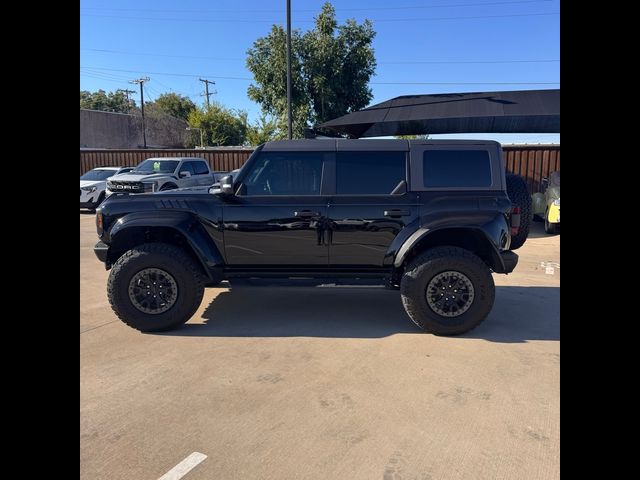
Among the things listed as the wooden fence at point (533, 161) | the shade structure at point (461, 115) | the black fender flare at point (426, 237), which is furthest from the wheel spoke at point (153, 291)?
the wooden fence at point (533, 161)

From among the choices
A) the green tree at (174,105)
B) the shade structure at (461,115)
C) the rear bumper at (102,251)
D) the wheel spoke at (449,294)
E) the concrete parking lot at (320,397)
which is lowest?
the concrete parking lot at (320,397)

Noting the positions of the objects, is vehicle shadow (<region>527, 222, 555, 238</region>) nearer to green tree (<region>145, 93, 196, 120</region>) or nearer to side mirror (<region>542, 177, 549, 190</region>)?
side mirror (<region>542, 177, 549, 190</region>)

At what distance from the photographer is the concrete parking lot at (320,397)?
2.43 metres

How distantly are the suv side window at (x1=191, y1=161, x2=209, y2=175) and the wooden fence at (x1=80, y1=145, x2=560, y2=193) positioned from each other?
3.04m

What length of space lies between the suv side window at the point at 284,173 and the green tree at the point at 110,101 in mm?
80217

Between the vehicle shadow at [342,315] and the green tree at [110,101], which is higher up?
the green tree at [110,101]

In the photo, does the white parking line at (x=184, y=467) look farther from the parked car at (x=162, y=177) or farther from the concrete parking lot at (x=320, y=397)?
the parked car at (x=162, y=177)

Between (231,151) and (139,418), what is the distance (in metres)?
17.2

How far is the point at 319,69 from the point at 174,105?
47169mm
